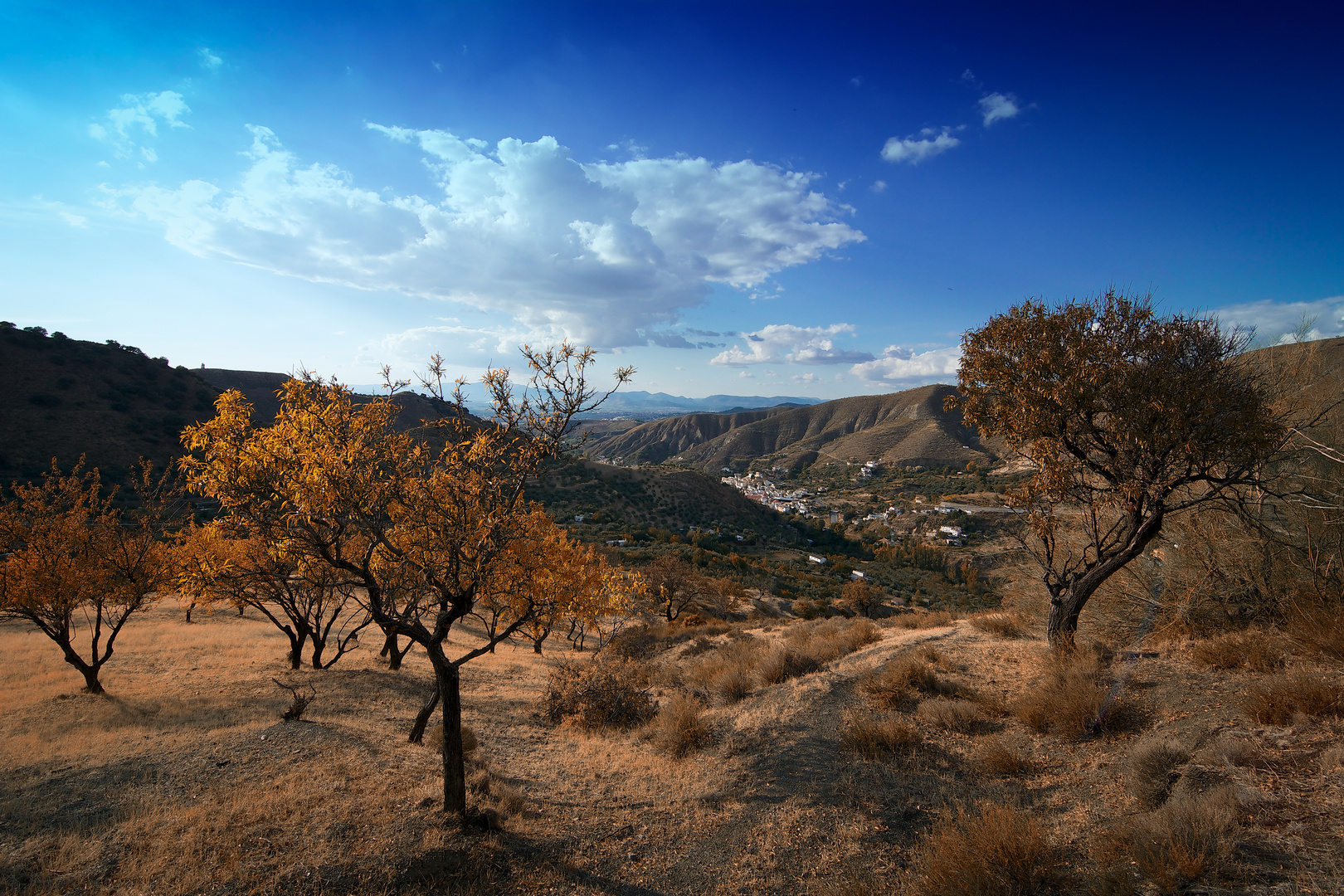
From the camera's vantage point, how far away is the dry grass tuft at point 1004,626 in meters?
13.1

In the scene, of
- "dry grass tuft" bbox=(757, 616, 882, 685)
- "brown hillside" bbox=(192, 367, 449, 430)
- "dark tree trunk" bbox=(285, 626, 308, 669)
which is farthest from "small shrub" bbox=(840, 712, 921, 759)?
"brown hillside" bbox=(192, 367, 449, 430)

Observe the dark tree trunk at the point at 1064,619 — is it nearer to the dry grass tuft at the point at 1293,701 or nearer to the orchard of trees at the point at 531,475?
the orchard of trees at the point at 531,475

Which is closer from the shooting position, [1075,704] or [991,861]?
[991,861]

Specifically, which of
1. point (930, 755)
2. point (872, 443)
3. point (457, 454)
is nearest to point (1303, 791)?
point (930, 755)

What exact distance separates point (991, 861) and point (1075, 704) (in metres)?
4.13

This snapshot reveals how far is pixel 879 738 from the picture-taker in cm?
840

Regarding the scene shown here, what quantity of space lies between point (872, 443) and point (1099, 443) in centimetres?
10717

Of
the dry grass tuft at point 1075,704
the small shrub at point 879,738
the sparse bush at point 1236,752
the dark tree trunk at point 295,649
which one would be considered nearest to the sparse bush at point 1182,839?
the sparse bush at point 1236,752

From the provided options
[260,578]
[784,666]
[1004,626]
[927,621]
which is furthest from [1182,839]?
[927,621]

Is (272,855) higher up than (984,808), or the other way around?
(984,808)

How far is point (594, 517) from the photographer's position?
54.0 m

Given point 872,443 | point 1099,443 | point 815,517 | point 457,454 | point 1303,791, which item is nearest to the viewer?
point 1303,791

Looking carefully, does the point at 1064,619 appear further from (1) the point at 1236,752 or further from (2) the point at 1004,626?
(1) the point at 1236,752

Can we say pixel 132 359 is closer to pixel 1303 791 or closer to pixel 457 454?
pixel 457 454
